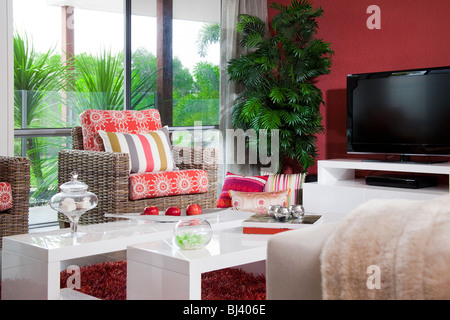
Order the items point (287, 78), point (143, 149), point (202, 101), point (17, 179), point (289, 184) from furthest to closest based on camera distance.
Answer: point (202, 101)
point (287, 78)
point (289, 184)
point (143, 149)
point (17, 179)

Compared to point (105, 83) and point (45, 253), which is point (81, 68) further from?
point (45, 253)

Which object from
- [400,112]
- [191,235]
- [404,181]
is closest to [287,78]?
[400,112]

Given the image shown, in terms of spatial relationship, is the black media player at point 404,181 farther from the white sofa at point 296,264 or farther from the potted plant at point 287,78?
the white sofa at point 296,264

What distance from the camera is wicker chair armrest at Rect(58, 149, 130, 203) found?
3.49 meters

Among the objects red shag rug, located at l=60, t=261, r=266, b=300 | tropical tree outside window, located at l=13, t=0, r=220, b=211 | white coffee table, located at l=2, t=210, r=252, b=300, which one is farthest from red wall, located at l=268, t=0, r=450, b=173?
white coffee table, located at l=2, t=210, r=252, b=300

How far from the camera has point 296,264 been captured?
88 cm

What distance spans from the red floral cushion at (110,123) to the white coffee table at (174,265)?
2.17 meters

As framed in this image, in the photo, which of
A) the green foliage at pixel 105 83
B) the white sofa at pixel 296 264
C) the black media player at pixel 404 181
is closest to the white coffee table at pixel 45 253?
the white sofa at pixel 296 264

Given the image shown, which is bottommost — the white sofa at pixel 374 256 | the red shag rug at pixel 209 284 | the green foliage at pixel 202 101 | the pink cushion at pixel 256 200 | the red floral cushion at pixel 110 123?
the red shag rug at pixel 209 284

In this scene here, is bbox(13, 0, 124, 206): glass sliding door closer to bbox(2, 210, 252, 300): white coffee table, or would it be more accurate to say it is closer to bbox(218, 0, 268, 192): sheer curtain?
bbox(218, 0, 268, 192): sheer curtain

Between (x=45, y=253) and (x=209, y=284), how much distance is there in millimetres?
892

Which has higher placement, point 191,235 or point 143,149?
point 143,149

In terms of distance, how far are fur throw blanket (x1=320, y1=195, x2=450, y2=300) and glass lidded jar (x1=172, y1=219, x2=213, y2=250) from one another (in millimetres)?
977

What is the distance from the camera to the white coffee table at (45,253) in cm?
183
